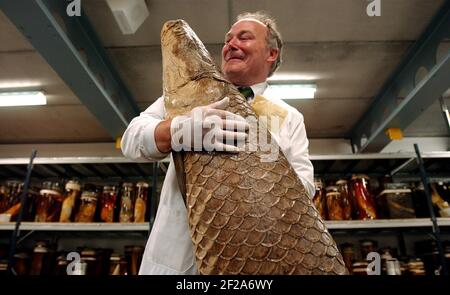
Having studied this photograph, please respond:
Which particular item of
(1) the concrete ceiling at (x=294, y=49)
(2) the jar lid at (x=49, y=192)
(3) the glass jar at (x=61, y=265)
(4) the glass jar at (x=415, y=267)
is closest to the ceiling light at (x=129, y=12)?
(1) the concrete ceiling at (x=294, y=49)

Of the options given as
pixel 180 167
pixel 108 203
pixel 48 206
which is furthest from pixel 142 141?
pixel 48 206

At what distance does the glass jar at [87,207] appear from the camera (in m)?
2.49

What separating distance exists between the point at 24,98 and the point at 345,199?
2.89m

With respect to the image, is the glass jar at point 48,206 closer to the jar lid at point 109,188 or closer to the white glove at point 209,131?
the jar lid at point 109,188

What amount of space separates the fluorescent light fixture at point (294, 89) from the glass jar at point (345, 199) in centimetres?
79

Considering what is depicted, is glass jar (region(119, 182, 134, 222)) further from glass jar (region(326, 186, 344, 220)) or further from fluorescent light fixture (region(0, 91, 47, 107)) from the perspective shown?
glass jar (region(326, 186, 344, 220))

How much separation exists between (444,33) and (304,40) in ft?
2.81

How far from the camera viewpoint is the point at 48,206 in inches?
101

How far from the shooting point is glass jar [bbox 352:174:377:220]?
248cm

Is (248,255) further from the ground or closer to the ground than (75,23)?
closer to the ground

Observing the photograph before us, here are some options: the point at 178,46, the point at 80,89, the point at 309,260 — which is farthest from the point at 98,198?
the point at 309,260

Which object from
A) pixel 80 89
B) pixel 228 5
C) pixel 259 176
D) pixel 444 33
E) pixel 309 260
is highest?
pixel 228 5

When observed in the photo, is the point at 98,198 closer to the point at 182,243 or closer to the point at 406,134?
the point at 182,243

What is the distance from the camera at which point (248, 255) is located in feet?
1.73
